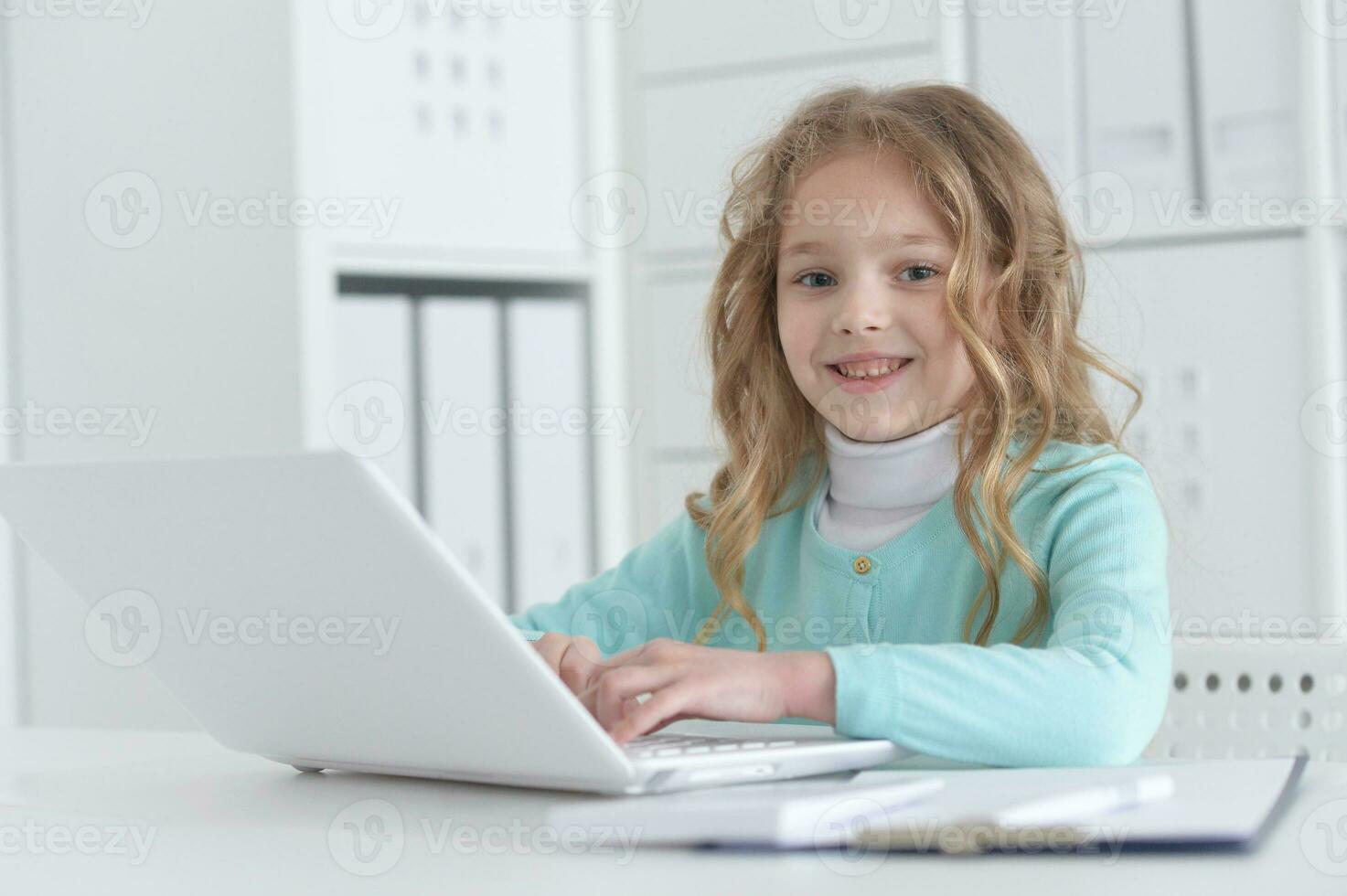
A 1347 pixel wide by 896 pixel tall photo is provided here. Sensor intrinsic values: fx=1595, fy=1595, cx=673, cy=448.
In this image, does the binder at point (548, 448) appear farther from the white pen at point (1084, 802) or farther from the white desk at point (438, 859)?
the white pen at point (1084, 802)

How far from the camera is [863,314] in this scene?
119 cm

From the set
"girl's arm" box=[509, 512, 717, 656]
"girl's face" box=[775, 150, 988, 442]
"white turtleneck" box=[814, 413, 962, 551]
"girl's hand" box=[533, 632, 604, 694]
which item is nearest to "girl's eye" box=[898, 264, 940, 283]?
"girl's face" box=[775, 150, 988, 442]

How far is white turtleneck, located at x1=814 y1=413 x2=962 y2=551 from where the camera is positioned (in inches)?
47.8

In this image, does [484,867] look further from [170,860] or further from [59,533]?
[59,533]

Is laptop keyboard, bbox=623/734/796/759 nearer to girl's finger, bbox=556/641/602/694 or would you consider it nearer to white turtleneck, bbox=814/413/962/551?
girl's finger, bbox=556/641/602/694

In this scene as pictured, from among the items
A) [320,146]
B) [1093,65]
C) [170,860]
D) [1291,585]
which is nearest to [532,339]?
[320,146]

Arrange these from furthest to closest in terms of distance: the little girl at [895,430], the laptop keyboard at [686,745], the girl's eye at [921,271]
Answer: the girl's eye at [921,271] → the little girl at [895,430] → the laptop keyboard at [686,745]

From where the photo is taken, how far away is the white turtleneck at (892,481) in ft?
3.98

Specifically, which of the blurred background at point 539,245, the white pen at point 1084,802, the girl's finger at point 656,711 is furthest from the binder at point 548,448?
the white pen at point 1084,802

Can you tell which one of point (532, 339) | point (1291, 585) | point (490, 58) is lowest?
point (1291, 585)

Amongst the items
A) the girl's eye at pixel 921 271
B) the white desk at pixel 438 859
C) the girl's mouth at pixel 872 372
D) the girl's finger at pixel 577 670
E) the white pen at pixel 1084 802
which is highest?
the girl's eye at pixel 921 271

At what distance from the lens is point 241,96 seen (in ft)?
6.96

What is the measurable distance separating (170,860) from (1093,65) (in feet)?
6.00

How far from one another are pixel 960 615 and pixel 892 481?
12cm
